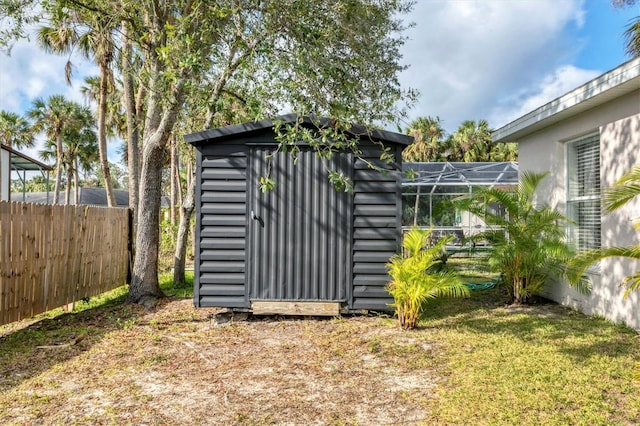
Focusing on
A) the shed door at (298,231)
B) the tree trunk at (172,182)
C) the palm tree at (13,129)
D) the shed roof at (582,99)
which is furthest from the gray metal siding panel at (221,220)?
the palm tree at (13,129)

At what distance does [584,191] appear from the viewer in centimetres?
619

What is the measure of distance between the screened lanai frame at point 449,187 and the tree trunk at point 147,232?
843cm

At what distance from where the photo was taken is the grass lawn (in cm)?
298

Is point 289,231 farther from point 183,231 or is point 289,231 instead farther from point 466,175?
point 466,175

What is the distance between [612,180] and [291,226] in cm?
396

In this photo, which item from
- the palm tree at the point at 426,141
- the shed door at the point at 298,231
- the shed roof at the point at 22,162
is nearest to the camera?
the shed door at the point at 298,231

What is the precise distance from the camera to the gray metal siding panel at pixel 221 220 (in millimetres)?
5695

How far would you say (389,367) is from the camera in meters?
3.94

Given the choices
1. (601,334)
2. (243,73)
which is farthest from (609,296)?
(243,73)

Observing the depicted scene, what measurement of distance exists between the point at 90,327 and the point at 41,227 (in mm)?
1374

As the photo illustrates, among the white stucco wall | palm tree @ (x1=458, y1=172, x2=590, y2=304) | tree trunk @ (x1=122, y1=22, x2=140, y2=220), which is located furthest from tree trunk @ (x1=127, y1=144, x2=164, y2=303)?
the white stucco wall

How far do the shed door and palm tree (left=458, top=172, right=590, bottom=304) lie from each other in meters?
2.35

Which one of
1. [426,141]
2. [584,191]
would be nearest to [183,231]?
[584,191]

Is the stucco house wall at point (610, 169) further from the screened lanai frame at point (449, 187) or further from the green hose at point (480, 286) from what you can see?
the screened lanai frame at point (449, 187)
